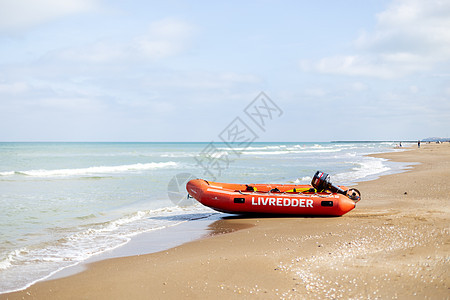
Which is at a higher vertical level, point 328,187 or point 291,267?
point 328,187

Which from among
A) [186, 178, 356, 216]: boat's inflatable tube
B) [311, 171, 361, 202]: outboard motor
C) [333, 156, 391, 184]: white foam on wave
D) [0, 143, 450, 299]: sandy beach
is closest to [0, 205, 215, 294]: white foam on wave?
[0, 143, 450, 299]: sandy beach

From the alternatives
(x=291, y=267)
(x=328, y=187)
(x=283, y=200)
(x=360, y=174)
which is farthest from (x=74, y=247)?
(x=360, y=174)

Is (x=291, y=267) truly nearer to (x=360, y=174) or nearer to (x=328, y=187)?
(x=328, y=187)

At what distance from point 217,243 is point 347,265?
2.54 metres

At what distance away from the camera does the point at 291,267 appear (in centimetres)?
516

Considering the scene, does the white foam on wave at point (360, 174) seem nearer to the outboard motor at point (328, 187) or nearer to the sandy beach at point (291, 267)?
the outboard motor at point (328, 187)

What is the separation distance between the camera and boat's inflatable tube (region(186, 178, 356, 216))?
917cm

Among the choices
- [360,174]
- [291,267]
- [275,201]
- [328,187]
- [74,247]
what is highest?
[328,187]

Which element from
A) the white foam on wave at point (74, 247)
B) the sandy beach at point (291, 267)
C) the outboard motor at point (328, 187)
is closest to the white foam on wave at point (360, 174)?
the outboard motor at point (328, 187)

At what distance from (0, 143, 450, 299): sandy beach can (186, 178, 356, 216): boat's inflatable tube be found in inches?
44.2

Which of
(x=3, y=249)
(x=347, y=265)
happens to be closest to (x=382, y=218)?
(x=347, y=265)

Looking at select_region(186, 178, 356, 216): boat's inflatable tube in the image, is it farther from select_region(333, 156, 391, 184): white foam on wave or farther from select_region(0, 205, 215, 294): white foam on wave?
select_region(333, 156, 391, 184): white foam on wave

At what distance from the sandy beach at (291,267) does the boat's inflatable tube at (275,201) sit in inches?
44.2

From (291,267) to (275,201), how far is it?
424 centimetres
